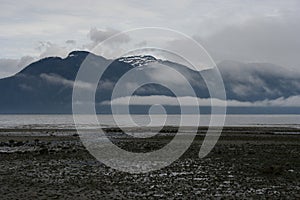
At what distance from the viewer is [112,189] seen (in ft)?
73.9

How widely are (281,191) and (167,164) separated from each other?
12882mm

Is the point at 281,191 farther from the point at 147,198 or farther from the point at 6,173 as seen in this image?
the point at 6,173

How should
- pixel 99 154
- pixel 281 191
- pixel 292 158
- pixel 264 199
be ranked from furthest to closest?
pixel 99 154 < pixel 292 158 < pixel 281 191 < pixel 264 199

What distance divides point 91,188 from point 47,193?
2.46 metres

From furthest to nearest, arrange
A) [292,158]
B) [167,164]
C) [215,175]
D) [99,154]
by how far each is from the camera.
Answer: [99,154], [292,158], [167,164], [215,175]

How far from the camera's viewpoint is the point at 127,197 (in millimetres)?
20594

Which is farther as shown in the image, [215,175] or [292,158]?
[292,158]

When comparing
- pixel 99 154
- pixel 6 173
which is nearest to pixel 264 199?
pixel 6 173

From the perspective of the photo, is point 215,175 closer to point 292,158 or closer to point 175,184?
point 175,184

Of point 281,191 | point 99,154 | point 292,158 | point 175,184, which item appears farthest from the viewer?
point 99,154

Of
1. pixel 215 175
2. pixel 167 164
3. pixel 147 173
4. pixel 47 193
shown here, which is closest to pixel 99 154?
pixel 167 164

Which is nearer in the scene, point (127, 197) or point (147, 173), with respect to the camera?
point (127, 197)

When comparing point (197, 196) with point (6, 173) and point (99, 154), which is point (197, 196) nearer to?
point (6, 173)

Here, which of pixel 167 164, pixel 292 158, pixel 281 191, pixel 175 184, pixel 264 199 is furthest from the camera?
pixel 292 158
